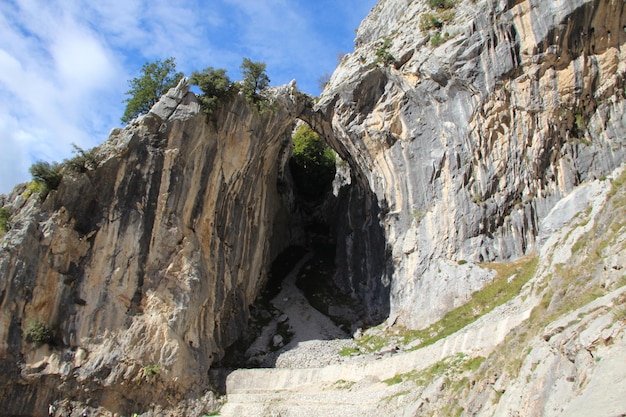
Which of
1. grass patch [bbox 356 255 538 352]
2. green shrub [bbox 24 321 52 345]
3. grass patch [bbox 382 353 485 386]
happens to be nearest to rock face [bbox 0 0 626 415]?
green shrub [bbox 24 321 52 345]

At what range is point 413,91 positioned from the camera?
31.0m

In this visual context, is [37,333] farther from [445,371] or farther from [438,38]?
[438,38]

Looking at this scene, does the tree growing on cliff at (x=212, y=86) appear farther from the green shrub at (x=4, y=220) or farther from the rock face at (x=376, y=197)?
the green shrub at (x=4, y=220)

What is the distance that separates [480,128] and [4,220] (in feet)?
76.4

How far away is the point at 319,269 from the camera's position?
38.0 metres

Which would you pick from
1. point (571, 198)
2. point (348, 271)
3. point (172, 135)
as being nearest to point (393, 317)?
point (348, 271)

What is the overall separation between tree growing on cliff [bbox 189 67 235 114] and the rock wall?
0.55 metres

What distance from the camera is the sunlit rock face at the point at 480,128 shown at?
1033 inches

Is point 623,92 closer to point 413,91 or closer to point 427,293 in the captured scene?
point 413,91

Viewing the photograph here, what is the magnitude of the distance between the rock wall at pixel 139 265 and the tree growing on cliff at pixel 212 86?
1.81ft

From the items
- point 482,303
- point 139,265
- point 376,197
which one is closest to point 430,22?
point 376,197

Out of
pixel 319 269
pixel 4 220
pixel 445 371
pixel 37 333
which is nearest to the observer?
pixel 445 371

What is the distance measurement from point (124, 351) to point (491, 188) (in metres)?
19.0

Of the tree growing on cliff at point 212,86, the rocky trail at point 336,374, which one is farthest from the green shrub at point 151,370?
the tree growing on cliff at point 212,86
